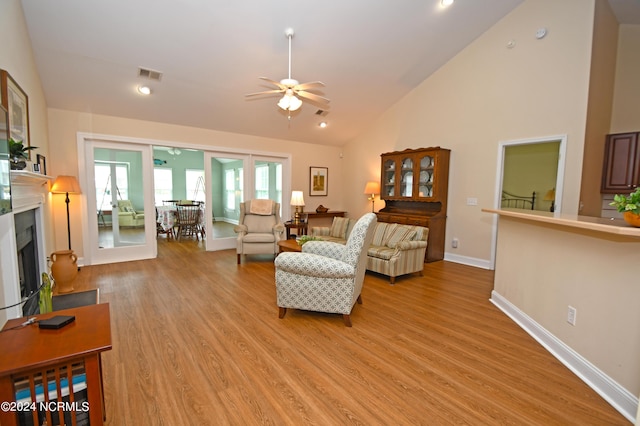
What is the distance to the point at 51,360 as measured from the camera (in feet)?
4.04

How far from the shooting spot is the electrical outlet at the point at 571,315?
214 centimetres

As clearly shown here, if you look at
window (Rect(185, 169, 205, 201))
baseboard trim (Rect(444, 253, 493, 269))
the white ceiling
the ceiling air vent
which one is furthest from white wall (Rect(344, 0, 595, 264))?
window (Rect(185, 169, 205, 201))

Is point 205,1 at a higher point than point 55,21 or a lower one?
higher

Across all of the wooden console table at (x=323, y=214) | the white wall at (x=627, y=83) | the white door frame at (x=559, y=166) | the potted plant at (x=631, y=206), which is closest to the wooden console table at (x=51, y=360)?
the potted plant at (x=631, y=206)

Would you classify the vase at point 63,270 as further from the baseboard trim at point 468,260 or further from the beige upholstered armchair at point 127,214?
the baseboard trim at point 468,260

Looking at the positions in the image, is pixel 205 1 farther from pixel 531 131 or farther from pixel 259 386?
pixel 531 131

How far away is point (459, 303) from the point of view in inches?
130

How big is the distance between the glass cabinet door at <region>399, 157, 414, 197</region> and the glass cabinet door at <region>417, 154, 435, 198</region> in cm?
19

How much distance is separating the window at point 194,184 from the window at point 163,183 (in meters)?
0.49

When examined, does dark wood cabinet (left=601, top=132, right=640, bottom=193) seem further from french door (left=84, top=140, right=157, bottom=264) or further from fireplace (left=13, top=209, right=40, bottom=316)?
french door (left=84, top=140, right=157, bottom=264)

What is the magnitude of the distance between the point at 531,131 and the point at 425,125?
178 centimetres

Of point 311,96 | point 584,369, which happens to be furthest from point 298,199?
point 584,369

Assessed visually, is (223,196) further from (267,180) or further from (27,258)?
(27,258)

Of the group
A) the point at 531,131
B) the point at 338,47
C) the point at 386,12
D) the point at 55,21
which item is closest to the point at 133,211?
the point at 55,21
